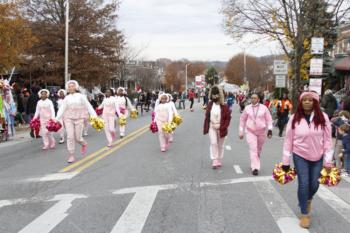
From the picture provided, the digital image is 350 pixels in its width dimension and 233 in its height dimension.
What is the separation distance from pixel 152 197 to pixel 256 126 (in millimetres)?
3168

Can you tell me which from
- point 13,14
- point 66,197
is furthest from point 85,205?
point 13,14

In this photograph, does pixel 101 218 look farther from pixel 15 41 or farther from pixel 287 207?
pixel 15 41

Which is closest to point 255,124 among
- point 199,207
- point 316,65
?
point 199,207

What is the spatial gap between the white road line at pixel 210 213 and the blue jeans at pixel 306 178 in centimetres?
106

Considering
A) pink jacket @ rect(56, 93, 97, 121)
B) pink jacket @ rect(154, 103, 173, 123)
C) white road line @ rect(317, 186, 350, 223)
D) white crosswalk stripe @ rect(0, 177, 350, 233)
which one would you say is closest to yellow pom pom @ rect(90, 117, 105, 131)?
pink jacket @ rect(56, 93, 97, 121)

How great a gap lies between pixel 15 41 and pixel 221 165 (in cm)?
1494

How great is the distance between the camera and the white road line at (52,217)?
18.6 ft

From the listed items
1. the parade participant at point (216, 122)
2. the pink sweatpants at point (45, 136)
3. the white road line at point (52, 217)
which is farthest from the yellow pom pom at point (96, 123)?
the white road line at point (52, 217)

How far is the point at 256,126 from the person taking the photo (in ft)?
31.0

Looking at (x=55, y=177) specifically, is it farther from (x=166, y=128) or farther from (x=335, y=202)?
(x=335, y=202)

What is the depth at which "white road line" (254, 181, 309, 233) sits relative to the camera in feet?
18.8

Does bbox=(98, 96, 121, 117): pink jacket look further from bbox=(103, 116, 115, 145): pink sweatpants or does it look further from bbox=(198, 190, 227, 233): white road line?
bbox=(198, 190, 227, 233): white road line

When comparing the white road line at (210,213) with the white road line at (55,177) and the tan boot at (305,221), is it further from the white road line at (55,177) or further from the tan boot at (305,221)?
the white road line at (55,177)

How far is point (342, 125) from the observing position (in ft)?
31.1
